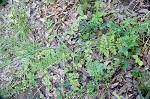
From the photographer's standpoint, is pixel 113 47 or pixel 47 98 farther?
pixel 47 98

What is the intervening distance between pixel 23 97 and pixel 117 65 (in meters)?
1.02

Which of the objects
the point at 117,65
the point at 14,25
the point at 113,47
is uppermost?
the point at 14,25

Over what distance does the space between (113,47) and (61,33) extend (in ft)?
2.22

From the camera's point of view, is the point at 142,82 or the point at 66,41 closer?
the point at 142,82

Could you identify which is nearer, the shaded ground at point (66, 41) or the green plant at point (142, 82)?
the green plant at point (142, 82)

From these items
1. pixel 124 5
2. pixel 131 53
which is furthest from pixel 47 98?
pixel 124 5

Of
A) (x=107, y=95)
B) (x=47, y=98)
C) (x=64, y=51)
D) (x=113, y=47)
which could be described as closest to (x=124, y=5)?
(x=113, y=47)

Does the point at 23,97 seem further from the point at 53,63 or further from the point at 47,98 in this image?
the point at 53,63

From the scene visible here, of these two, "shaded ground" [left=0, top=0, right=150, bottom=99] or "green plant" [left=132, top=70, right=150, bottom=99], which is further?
"shaded ground" [left=0, top=0, right=150, bottom=99]

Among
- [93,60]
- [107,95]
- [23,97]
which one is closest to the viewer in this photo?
[107,95]

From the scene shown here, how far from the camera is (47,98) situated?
2672mm

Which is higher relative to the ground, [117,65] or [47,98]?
[117,65]

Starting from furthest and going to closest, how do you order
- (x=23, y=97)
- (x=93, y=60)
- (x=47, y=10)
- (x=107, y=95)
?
1. (x=47, y=10)
2. (x=23, y=97)
3. (x=93, y=60)
4. (x=107, y=95)

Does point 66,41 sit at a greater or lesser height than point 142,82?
greater
